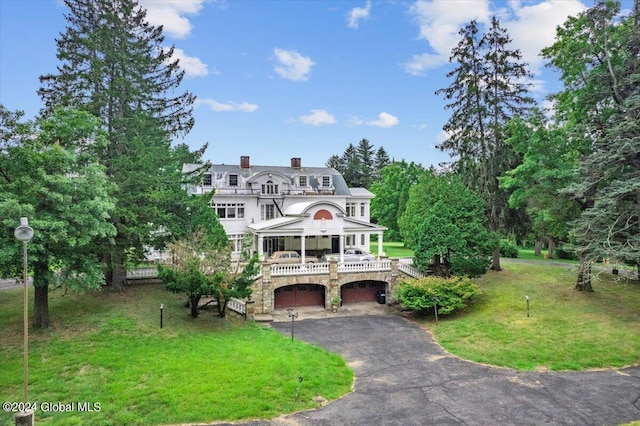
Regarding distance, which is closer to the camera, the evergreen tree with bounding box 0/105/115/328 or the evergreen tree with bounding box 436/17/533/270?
the evergreen tree with bounding box 0/105/115/328

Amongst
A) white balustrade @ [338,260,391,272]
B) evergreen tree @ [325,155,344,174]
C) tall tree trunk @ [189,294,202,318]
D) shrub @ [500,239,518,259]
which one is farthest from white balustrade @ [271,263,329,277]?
evergreen tree @ [325,155,344,174]

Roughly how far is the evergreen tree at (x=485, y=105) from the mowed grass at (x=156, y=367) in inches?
739

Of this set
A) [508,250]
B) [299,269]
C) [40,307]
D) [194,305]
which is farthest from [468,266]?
[40,307]

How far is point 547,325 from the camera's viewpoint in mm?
18625

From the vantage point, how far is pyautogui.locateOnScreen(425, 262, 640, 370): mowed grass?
15.5 metres

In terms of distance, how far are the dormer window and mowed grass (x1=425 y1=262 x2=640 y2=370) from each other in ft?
57.1

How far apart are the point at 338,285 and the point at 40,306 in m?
15.5

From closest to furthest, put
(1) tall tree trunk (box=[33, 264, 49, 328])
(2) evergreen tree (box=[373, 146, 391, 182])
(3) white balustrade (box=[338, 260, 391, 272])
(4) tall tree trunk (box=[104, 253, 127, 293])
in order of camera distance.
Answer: (1) tall tree trunk (box=[33, 264, 49, 328]) < (4) tall tree trunk (box=[104, 253, 127, 293]) < (3) white balustrade (box=[338, 260, 391, 272]) < (2) evergreen tree (box=[373, 146, 391, 182])

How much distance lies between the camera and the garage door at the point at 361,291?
2638 cm

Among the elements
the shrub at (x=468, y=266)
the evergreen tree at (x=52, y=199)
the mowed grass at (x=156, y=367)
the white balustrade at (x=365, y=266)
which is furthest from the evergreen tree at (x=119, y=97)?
the shrub at (x=468, y=266)

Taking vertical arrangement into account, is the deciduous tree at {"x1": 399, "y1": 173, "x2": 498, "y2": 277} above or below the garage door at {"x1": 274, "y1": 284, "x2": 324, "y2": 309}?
above

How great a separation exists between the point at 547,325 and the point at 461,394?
874cm

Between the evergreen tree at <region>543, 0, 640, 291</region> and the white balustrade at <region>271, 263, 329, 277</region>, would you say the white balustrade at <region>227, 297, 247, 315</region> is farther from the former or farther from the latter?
the evergreen tree at <region>543, 0, 640, 291</region>

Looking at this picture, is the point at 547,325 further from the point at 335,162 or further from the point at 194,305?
the point at 335,162
